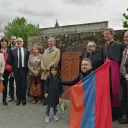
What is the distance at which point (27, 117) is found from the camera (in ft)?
22.4

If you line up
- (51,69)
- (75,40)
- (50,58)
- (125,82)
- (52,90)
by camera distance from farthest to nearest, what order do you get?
(75,40) < (50,58) < (51,69) < (52,90) < (125,82)

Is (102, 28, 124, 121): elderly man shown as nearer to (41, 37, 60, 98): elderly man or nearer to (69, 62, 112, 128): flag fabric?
(69, 62, 112, 128): flag fabric

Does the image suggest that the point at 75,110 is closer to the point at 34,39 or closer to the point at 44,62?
the point at 44,62

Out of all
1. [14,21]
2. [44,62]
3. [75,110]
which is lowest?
[75,110]

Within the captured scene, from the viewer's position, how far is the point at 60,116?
684cm

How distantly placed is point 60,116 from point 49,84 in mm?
869

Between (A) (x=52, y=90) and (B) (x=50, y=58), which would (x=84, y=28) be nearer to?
(B) (x=50, y=58)

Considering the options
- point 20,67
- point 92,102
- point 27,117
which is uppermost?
point 20,67

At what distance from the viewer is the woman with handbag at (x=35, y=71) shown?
7973mm

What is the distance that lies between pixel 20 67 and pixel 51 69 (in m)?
1.61

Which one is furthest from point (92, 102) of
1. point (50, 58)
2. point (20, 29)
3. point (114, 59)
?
point (20, 29)

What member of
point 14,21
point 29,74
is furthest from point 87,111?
point 14,21

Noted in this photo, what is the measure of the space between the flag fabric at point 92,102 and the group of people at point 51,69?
37 cm

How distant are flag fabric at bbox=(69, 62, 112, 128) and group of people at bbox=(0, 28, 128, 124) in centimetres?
37
